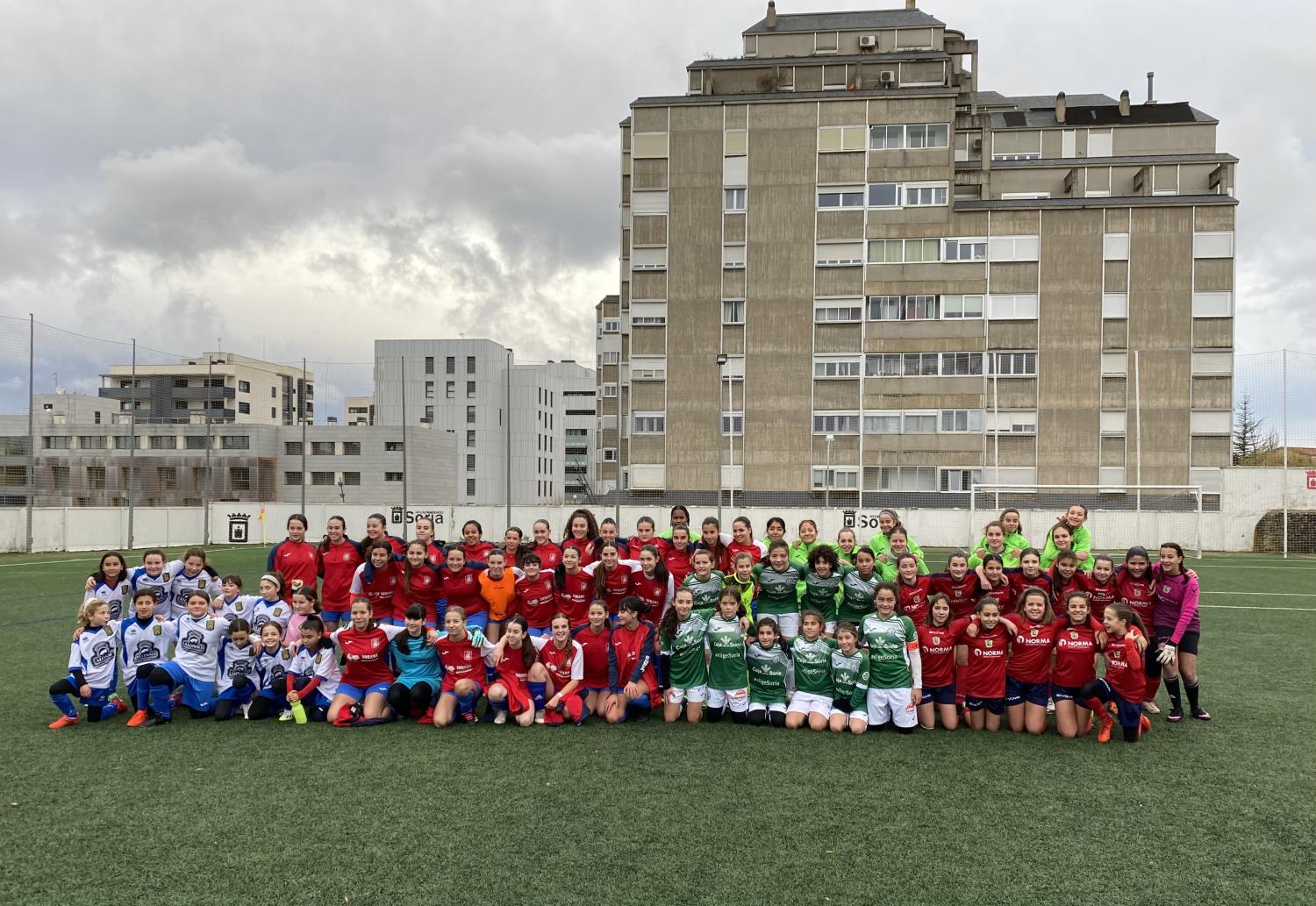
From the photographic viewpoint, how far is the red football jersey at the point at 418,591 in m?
7.59

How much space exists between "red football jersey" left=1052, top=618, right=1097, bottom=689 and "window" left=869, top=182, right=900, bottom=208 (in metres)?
28.2

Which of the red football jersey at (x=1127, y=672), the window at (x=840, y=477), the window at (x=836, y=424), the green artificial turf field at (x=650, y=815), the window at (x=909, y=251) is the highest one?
the window at (x=909, y=251)

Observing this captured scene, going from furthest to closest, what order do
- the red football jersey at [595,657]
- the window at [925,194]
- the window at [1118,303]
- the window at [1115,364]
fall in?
the window at [925,194], the window at [1115,364], the window at [1118,303], the red football jersey at [595,657]

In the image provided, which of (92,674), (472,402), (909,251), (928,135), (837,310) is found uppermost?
(928,135)

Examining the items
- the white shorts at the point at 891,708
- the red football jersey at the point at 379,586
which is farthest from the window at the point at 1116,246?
the red football jersey at the point at 379,586

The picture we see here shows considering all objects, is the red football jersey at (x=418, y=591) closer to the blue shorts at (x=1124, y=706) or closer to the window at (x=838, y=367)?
the blue shorts at (x=1124, y=706)

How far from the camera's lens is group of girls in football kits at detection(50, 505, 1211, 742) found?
6.50 m

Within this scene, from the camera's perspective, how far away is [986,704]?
6500 millimetres

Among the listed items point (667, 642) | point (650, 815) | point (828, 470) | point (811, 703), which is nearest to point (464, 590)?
point (667, 642)

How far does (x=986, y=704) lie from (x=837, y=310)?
89.6 ft

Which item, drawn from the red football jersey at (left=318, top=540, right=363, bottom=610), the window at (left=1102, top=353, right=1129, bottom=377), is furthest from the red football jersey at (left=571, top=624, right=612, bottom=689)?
the window at (left=1102, top=353, right=1129, bottom=377)

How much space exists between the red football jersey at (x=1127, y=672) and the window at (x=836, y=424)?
2662 cm

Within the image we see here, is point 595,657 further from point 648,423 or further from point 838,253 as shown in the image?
point 838,253

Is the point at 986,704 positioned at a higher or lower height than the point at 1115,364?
lower
